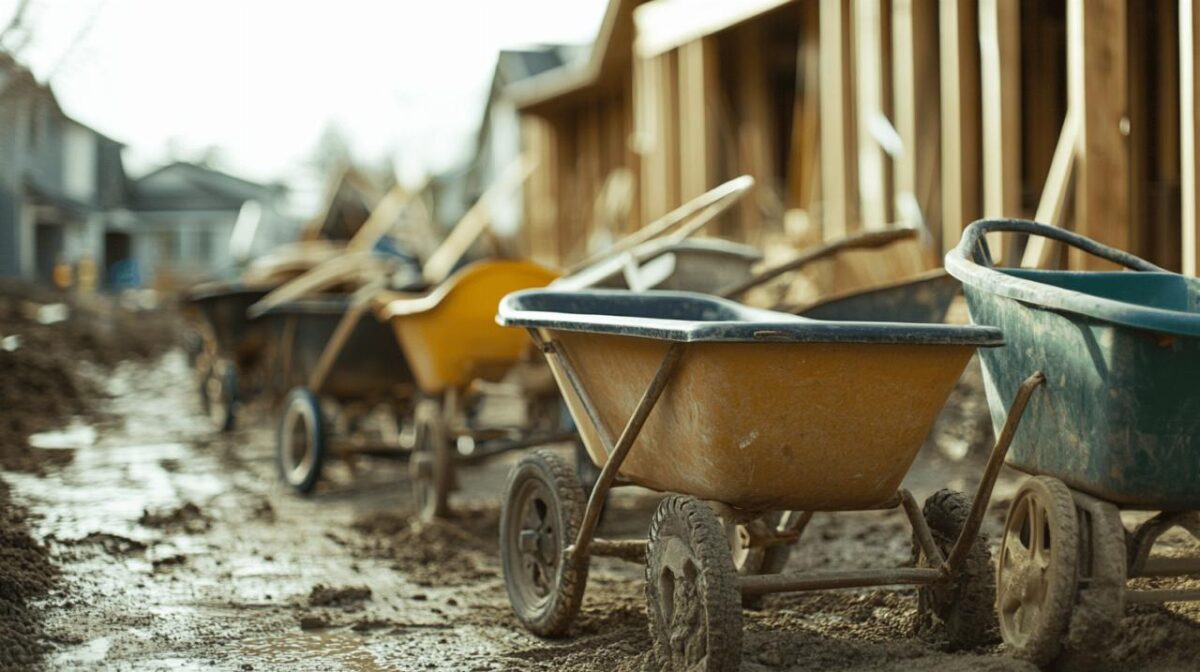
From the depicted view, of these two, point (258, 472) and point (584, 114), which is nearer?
point (258, 472)

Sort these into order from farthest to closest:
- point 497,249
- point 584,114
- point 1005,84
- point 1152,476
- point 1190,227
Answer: point 584,114, point 497,249, point 1005,84, point 1190,227, point 1152,476

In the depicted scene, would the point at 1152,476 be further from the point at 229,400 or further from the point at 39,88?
the point at 229,400

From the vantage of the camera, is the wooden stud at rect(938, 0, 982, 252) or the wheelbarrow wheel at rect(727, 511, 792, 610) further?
the wooden stud at rect(938, 0, 982, 252)

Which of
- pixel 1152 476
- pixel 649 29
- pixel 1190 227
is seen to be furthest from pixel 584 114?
pixel 1152 476

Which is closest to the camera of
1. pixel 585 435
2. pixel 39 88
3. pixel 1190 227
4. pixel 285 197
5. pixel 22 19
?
pixel 585 435

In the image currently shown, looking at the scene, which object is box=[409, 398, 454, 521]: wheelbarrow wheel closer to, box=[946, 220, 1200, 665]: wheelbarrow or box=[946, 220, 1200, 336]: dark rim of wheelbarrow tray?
box=[946, 220, 1200, 336]: dark rim of wheelbarrow tray

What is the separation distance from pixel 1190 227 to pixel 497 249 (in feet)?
19.5

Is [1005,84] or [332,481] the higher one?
[1005,84]

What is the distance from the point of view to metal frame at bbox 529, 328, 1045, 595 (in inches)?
135

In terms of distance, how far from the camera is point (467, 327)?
6684 mm

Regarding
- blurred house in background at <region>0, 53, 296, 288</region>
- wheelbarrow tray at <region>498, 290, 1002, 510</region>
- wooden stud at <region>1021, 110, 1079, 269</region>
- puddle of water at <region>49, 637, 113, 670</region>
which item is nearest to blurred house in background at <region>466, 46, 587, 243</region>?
blurred house in background at <region>0, 53, 296, 288</region>

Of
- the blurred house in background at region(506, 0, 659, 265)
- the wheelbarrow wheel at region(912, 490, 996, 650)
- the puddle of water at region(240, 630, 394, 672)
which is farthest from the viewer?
the blurred house in background at region(506, 0, 659, 265)

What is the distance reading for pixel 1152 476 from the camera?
3.16 meters

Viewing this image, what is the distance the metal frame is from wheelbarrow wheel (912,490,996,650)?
→ 0.16 ft
